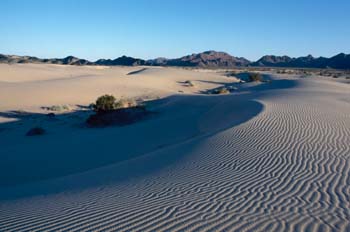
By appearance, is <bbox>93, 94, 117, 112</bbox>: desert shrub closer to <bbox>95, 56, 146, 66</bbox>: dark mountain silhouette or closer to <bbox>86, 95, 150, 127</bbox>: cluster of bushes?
<bbox>86, 95, 150, 127</bbox>: cluster of bushes

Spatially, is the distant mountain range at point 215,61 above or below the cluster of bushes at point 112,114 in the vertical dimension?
below

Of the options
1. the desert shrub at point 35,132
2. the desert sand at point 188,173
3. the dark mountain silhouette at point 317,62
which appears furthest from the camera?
the dark mountain silhouette at point 317,62

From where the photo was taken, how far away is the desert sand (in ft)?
19.2

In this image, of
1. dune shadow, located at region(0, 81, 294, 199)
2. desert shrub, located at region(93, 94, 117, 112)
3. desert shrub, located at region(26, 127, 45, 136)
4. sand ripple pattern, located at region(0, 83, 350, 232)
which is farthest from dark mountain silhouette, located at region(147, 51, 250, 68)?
sand ripple pattern, located at region(0, 83, 350, 232)

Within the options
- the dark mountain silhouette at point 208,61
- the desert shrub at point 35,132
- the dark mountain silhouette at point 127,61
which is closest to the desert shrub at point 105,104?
the desert shrub at point 35,132

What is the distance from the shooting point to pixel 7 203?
7520 mm

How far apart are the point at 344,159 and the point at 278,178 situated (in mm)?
2379

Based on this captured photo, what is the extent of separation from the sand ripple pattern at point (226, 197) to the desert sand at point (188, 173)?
0.02m

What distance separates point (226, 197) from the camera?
22.7ft

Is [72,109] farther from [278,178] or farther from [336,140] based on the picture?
[278,178]

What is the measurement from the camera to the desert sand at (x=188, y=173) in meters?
5.85

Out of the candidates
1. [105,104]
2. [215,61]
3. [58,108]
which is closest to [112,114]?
[105,104]

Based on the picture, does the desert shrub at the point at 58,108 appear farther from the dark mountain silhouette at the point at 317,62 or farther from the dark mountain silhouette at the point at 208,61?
the dark mountain silhouette at the point at 208,61

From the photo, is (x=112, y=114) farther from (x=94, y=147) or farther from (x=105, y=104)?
(x=94, y=147)
